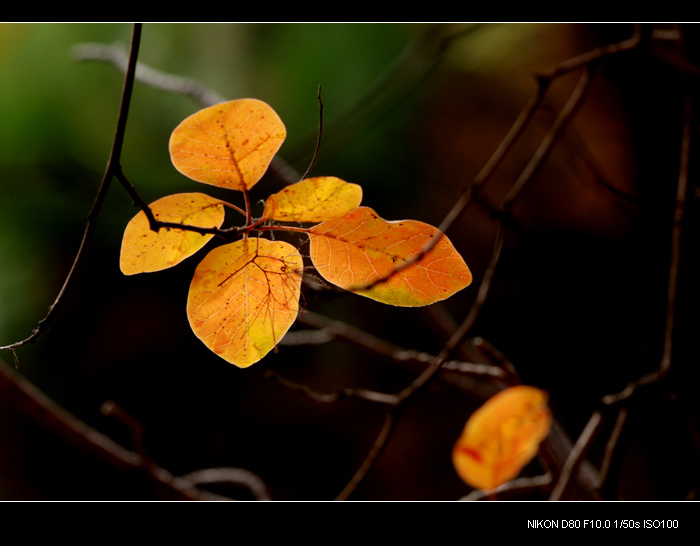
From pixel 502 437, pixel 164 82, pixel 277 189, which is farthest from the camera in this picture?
pixel 277 189

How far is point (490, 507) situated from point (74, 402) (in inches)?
22.1

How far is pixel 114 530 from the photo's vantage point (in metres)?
0.27

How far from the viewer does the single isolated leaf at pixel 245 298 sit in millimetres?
191

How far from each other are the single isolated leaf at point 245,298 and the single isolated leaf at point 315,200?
16 millimetres

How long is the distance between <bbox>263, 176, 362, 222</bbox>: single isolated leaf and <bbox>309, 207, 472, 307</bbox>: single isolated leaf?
1cm

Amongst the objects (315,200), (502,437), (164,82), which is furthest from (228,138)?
(164,82)

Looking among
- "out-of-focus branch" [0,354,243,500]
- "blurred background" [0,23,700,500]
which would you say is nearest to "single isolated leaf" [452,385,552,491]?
"out-of-focus branch" [0,354,243,500]

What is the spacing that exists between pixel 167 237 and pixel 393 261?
0.09 m

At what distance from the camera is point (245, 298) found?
20cm

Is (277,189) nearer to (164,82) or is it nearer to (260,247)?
(164,82)

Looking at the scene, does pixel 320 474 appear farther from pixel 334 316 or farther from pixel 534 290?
pixel 534 290

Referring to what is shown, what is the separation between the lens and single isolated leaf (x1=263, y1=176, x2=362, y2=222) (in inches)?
6.9

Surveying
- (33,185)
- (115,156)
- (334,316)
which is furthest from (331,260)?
(33,185)

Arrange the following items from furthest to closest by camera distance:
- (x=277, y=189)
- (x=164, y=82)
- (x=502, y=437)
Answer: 1. (x=277, y=189)
2. (x=164, y=82)
3. (x=502, y=437)
